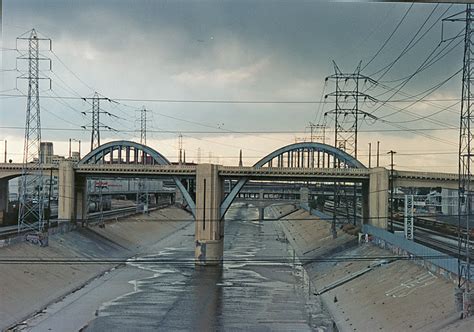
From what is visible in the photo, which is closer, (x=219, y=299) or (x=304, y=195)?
(x=219, y=299)

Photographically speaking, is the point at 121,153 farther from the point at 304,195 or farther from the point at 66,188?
the point at 304,195

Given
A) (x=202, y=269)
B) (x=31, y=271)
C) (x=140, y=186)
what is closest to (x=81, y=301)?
(x=31, y=271)

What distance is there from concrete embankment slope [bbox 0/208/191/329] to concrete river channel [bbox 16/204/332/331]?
46 cm

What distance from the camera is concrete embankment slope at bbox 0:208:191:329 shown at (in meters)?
10.9

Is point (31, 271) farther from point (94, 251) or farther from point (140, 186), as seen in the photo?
point (140, 186)

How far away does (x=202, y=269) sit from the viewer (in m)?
17.5

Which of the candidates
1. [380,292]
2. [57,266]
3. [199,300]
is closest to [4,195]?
[57,266]

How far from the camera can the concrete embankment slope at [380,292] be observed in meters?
8.76

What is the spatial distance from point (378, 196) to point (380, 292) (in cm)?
795

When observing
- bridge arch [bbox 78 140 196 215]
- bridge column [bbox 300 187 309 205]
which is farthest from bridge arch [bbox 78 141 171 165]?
bridge column [bbox 300 187 309 205]

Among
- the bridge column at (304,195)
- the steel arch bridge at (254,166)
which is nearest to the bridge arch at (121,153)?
the steel arch bridge at (254,166)

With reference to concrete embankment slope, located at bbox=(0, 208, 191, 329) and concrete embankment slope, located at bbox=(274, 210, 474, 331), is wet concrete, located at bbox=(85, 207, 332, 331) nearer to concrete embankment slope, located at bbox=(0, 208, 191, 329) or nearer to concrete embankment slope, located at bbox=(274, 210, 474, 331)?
concrete embankment slope, located at bbox=(274, 210, 474, 331)

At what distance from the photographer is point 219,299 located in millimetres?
12719

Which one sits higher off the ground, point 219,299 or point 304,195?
point 304,195
